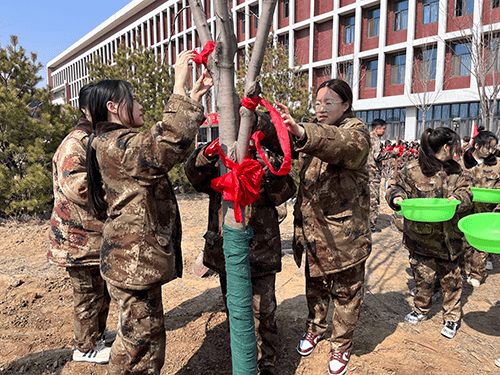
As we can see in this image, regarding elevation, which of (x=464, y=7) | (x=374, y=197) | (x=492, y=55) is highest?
(x=464, y=7)

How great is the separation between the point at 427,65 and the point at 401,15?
335 cm

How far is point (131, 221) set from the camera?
1653mm

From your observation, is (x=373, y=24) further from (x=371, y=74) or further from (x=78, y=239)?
(x=78, y=239)

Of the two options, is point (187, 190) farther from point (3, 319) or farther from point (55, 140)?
Result: point (3, 319)

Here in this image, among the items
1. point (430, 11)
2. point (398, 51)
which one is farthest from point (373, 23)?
point (430, 11)

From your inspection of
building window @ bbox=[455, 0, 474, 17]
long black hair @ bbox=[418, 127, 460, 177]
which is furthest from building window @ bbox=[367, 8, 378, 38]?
long black hair @ bbox=[418, 127, 460, 177]

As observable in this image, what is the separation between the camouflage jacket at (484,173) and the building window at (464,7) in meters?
13.8

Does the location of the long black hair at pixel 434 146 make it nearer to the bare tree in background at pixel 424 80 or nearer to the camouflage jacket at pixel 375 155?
the camouflage jacket at pixel 375 155

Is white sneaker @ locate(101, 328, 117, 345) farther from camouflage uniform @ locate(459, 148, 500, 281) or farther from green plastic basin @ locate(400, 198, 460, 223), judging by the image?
camouflage uniform @ locate(459, 148, 500, 281)

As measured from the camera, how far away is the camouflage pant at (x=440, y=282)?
2.85 metres

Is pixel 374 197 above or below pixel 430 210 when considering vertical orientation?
below

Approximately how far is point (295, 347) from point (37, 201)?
212 inches

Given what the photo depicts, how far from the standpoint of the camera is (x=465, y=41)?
1535 cm

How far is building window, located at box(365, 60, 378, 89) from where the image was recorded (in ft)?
64.0
